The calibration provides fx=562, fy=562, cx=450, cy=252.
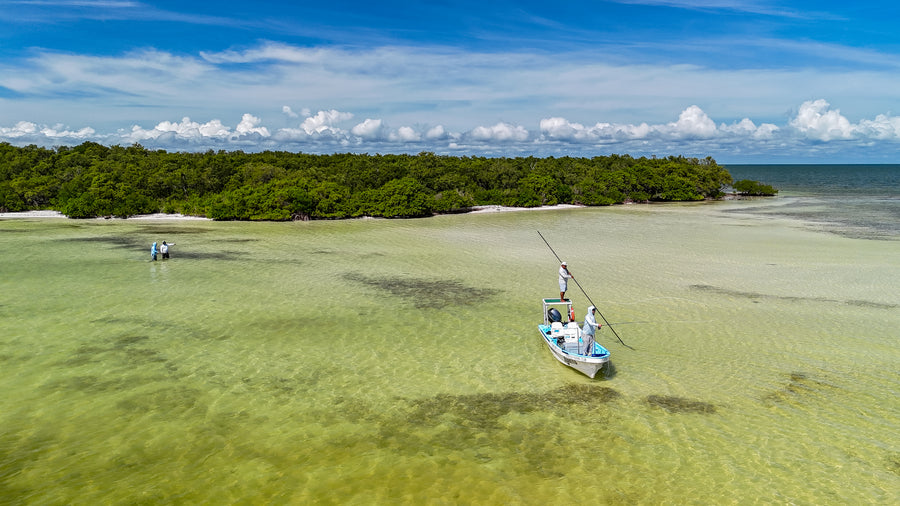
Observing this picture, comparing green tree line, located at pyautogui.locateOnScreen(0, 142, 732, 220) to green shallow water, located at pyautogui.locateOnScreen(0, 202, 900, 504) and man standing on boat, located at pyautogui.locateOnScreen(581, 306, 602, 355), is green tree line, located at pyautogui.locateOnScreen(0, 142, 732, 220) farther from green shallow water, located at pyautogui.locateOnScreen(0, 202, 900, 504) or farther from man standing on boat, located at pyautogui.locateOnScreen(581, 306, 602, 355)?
man standing on boat, located at pyautogui.locateOnScreen(581, 306, 602, 355)

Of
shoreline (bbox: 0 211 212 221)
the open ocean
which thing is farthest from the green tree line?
the open ocean

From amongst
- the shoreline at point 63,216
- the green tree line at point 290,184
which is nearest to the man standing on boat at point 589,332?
the green tree line at point 290,184

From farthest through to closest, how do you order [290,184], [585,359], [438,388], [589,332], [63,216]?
[290,184], [63,216], [589,332], [585,359], [438,388]

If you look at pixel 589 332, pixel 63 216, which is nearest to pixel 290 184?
pixel 63 216

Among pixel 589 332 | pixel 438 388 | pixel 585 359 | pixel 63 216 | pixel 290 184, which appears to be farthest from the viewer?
pixel 290 184

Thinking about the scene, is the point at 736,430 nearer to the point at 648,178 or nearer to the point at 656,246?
the point at 656,246

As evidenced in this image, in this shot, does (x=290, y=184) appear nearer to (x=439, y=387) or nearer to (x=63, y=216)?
(x=63, y=216)

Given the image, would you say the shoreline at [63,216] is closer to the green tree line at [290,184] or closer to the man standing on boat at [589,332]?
the green tree line at [290,184]

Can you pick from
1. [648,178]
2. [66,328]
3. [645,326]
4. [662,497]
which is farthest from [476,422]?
[648,178]
